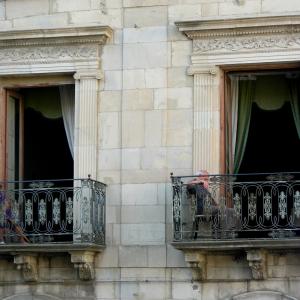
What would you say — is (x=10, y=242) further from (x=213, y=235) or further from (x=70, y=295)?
(x=213, y=235)

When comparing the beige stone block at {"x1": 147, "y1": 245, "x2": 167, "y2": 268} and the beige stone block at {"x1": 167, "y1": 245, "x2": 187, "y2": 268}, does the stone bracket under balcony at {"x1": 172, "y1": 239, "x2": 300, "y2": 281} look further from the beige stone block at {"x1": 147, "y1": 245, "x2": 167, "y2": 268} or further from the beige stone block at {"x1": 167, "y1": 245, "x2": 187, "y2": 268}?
the beige stone block at {"x1": 147, "y1": 245, "x2": 167, "y2": 268}

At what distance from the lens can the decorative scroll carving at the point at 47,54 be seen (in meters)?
18.3

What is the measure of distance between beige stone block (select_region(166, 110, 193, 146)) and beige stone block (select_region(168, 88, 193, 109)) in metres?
0.10

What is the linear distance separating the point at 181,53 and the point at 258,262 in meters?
3.57

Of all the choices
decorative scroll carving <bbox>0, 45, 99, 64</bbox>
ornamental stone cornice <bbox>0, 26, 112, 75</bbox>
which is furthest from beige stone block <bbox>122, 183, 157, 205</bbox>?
decorative scroll carving <bbox>0, 45, 99, 64</bbox>

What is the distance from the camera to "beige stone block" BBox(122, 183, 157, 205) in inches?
699

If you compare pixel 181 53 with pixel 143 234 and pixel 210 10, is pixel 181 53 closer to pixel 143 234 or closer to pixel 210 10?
pixel 210 10

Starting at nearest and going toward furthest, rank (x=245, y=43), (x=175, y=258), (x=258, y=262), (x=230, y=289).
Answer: (x=258, y=262) → (x=230, y=289) → (x=175, y=258) → (x=245, y=43)

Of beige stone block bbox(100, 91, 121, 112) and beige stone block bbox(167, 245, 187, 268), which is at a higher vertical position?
beige stone block bbox(100, 91, 121, 112)

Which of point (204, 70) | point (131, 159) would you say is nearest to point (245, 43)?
point (204, 70)

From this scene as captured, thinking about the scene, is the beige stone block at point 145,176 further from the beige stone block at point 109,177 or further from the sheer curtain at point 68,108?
the sheer curtain at point 68,108

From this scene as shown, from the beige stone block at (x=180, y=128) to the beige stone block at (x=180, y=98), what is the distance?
3.8 inches

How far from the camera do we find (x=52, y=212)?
17766mm

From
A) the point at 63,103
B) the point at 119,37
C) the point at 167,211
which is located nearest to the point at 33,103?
the point at 63,103
